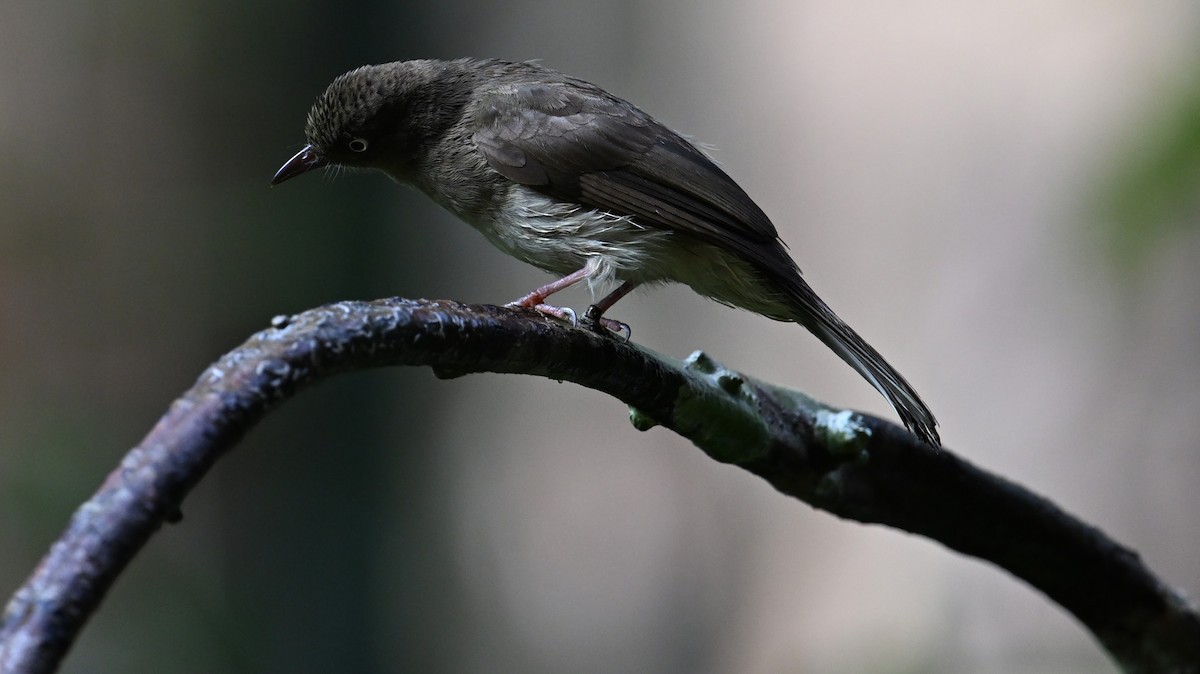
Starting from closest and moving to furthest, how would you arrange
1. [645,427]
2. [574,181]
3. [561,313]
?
[645,427] < [561,313] < [574,181]

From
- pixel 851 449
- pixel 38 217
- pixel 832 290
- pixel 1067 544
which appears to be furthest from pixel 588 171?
pixel 38 217

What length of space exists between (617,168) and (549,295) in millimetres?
486

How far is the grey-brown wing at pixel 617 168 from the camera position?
3227 millimetres

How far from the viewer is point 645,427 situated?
2303 millimetres

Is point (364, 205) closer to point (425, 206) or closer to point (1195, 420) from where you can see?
point (425, 206)

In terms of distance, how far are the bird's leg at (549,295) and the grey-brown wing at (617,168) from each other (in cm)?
22

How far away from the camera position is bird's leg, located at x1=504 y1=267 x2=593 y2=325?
249 centimetres

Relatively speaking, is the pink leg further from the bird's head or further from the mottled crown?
the mottled crown

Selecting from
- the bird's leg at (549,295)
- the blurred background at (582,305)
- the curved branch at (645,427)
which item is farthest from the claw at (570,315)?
the blurred background at (582,305)

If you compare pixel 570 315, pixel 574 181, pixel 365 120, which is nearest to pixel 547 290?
pixel 574 181

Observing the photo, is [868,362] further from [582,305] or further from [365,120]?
[582,305]

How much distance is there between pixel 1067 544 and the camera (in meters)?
2.61

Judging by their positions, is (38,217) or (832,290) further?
(832,290)

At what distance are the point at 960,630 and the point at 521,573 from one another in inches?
83.8
